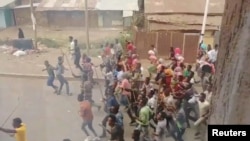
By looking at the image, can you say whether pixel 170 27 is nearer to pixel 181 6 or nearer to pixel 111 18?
pixel 181 6

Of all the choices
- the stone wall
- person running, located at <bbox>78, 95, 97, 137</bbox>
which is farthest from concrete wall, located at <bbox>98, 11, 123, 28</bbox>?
the stone wall

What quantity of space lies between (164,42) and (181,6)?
6.31 feet

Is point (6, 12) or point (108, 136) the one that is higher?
point (6, 12)

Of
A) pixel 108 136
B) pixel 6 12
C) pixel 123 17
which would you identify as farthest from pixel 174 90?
pixel 6 12

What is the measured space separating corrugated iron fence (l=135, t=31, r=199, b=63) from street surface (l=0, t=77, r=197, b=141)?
291cm

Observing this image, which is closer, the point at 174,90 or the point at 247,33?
the point at 247,33

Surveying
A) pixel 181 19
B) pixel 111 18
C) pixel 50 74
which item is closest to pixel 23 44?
pixel 111 18

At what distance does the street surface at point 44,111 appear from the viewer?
7215 millimetres

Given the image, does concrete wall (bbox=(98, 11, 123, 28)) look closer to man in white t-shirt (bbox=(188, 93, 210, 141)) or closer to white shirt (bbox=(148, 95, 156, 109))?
white shirt (bbox=(148, 95, 156, 109))

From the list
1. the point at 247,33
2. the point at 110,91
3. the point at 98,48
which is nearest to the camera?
the point at 247,33

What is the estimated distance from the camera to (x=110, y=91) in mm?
8047

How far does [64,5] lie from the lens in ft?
53.7

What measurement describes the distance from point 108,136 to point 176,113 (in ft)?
4.46

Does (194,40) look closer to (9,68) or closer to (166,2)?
(166,2)
